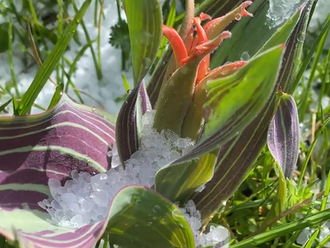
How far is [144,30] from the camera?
55 cm

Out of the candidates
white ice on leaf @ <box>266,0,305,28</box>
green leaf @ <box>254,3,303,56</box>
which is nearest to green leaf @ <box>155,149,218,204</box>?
green leaf @ <box>254,3,303,56</box>

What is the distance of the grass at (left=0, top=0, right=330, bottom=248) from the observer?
74 cm

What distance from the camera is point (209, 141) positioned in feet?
1.60

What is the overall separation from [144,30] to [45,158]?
0.69 ft

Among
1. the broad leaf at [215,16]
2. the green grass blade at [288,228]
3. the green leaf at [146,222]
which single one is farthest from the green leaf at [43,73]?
the green grass blade at [288,228]

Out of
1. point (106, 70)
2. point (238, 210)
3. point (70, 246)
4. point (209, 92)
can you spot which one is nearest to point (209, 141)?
point (209, 92)

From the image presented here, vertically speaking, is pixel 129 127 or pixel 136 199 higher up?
pixel 129 127

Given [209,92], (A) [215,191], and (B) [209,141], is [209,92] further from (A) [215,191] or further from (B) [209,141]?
(A) [215,191]

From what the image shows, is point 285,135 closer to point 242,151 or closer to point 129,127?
point 242,151

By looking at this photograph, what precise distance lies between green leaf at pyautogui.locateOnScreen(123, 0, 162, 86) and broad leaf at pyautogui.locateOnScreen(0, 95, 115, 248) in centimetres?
14

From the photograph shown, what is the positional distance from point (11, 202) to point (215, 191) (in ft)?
0.80

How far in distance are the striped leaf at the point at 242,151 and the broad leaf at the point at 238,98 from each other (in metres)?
0.14

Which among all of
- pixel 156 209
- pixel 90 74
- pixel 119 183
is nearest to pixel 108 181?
pixel 119 183

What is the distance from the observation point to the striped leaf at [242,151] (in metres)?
0.62
